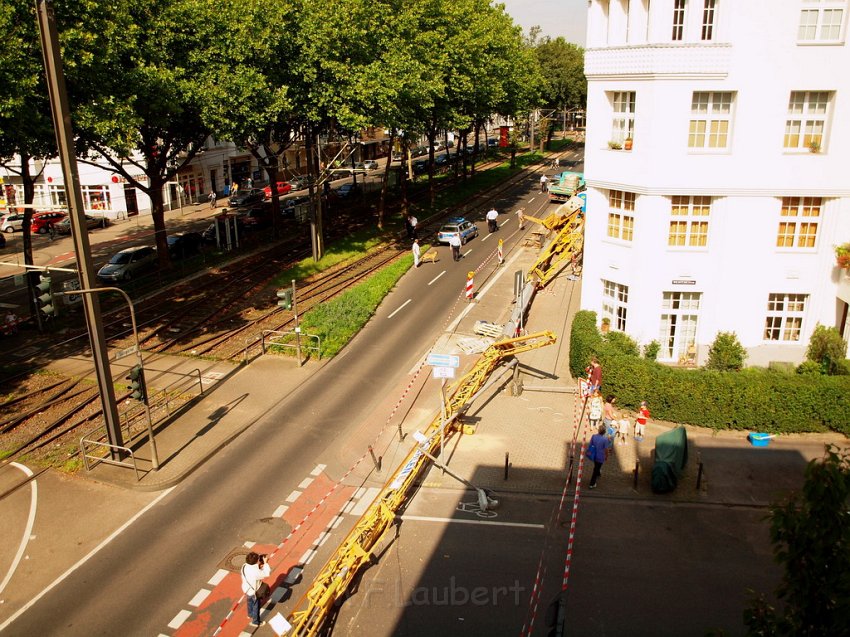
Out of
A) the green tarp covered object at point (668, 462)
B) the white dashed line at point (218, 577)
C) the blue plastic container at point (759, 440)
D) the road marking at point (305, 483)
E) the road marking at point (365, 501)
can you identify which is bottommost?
the white dashed line at point (218, 577)

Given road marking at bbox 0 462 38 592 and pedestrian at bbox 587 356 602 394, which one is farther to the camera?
pedestrian at bbox 587 356 602 394

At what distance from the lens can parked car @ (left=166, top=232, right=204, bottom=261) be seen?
44.2m

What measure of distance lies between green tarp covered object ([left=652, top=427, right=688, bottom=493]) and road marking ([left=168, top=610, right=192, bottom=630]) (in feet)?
41.3

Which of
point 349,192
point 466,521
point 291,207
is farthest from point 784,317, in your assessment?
point 349,192

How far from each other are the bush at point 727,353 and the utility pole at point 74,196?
20.3 metres

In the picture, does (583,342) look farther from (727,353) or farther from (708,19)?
(708,19)

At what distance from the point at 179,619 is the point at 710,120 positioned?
2209cm

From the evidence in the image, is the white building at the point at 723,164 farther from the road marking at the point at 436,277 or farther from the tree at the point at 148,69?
the tree at the point at 148,69

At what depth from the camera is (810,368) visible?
2362 cm

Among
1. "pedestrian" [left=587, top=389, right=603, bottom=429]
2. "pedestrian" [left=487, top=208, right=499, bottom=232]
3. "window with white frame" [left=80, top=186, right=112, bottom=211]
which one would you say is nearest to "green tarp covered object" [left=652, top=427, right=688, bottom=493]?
"pedestrian" [left=587, top=389, right=603, bottom=429]

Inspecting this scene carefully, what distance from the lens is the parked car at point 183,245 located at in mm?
44250

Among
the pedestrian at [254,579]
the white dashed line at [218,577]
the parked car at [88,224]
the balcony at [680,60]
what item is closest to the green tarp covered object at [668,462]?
the pedestrian at [254,579]

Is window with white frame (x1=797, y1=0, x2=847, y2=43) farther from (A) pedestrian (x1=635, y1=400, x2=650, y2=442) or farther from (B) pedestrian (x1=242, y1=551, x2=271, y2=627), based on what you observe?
(B) pedestrian (x1=242, y1=551, x2=271, y2=627)

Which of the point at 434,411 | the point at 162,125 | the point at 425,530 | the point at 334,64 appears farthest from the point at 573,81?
the point at 425,530
